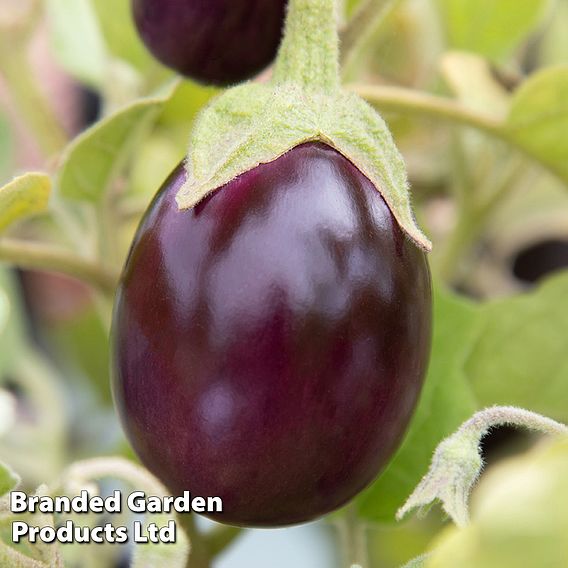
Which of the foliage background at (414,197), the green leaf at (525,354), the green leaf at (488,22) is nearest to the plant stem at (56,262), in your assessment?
the foliage background at (414,197)

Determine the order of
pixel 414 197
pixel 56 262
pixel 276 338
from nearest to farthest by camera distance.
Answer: pixel 276 338, pixel 56 262, pixel 414 197

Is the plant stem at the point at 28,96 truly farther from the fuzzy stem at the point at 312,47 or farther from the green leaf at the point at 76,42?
the fuzzy stem at the point at 312,47

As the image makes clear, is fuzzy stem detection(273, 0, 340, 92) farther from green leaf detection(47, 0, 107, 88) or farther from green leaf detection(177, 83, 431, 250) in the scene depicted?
green leaf detection(47, 0, 107, 88)

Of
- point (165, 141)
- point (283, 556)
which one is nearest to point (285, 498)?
point (165, 141)

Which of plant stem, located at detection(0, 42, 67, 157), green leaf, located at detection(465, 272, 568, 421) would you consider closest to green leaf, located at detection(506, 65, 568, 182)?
green leaf, located at detection(465, 272, 568, 421)

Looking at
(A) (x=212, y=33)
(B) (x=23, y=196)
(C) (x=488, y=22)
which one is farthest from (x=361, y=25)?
(C) (x=488, y=22)

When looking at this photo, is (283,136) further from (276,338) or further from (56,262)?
(56,262)
